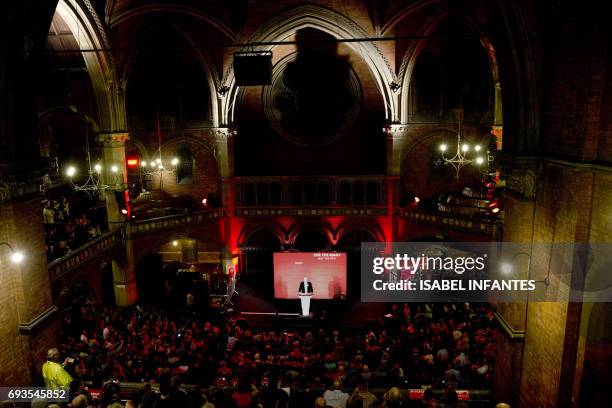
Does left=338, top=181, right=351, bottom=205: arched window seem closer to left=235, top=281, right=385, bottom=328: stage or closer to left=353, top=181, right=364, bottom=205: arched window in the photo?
left=353, top=181, right=364, bottom=205: arched window

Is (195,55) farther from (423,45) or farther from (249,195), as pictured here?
(423,45)

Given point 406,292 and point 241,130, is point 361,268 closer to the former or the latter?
point 406,292

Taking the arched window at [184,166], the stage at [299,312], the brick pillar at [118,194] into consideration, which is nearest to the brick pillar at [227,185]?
the arched window at [184,166]

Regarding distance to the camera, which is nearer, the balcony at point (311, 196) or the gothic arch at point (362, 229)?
the balcony at point (311, 196)

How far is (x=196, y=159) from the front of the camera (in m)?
22.8

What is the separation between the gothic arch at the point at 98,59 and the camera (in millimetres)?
14883

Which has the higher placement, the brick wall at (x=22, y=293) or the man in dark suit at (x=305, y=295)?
the brick wall at (x=22, y=293)

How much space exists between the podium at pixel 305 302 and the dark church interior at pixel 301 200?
0.87 ft

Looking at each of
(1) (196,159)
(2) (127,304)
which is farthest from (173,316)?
(1) (196,159)

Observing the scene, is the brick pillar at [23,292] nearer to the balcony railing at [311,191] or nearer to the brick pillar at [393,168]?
the balcony railing at [311,191]

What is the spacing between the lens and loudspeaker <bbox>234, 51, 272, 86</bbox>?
1454 cm

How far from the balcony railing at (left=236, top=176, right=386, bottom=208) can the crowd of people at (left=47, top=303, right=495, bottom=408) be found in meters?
6.94

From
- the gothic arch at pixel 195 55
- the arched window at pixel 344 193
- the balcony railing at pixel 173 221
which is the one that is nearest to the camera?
the gothic arch at pixel 195 55

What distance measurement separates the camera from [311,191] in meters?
22.9
